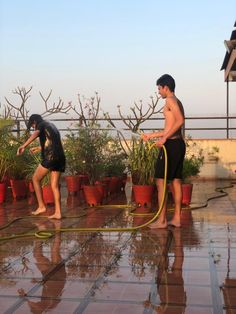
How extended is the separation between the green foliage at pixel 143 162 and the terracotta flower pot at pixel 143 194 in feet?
0.65

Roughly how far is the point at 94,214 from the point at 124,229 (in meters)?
1.26

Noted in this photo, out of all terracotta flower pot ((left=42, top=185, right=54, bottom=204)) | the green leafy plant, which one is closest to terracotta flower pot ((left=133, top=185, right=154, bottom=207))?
terracotta flower pot ((left=42, top=185, right=54, bottom=204))

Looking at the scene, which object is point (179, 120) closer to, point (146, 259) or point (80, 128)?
point (146, 259)

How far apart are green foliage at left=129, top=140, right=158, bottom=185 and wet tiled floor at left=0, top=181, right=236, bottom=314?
1.31 metres

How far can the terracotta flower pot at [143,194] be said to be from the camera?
290 inches

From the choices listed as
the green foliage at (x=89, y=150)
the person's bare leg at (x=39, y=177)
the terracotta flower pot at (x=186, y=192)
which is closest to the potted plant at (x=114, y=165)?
the green foliage at (x=89, y=150)

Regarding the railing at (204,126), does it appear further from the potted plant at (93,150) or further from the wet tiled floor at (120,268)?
the wet tiled floor at (120,268)

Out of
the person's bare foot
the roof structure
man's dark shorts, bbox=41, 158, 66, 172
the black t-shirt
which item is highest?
the roof structure

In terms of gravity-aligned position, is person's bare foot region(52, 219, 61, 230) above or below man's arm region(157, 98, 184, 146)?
below

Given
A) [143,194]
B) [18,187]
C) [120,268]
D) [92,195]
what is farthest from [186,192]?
[120,268]

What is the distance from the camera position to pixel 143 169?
25.0 feet

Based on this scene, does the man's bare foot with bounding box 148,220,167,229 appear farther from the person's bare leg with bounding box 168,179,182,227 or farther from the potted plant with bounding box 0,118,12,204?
the potted plant with bounding box 0,118,12,204

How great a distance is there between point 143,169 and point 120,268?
3719mm

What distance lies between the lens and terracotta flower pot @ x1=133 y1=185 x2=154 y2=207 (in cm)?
737
